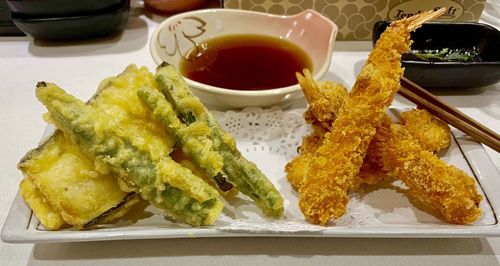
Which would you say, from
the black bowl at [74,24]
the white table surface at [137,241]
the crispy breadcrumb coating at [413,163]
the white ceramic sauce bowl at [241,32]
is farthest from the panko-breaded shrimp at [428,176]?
the black bowl at [74,24]

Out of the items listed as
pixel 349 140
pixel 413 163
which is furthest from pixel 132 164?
pixel 413 163

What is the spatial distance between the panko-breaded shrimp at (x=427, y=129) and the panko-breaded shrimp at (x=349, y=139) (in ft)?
0.69

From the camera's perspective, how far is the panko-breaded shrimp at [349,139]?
1319mm

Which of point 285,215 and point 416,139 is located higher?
point 416,139

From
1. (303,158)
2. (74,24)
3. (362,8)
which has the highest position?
(362,8)

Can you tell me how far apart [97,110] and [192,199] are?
15.3 inches

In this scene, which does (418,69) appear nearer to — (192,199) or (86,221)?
(192,199)

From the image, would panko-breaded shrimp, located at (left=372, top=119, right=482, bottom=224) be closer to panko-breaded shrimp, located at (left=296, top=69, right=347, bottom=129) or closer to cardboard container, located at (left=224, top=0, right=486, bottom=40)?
panko-breaded shrimp, located at (left=296, top=69, right=347, bottom=129)

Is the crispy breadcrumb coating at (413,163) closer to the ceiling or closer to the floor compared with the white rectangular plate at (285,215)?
closer to the ceiling

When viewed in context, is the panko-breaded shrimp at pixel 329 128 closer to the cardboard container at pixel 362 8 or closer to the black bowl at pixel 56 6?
the cardboard container at pixel 362 8

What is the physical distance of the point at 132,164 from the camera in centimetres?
123

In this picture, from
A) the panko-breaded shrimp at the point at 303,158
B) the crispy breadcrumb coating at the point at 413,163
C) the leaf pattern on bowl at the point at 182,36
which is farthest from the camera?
the leaf pattern on bowl at the point at 182,36

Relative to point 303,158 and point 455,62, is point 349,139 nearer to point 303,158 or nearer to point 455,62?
point 303,158

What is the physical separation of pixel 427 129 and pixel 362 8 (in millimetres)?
929
